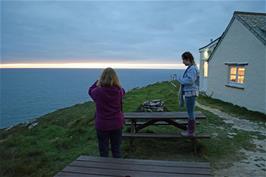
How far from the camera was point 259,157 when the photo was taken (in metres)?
6.40

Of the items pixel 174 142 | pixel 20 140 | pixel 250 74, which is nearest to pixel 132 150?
pixel 174 142

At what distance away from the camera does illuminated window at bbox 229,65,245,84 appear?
1439 centimetres

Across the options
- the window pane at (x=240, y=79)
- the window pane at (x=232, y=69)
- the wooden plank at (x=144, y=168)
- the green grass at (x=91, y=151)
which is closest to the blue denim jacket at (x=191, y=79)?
the green grass at (x=91, y=151)

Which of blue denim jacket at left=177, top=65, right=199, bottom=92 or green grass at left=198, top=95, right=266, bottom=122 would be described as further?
green grass at left=198, top=95, right=266, bottom=122

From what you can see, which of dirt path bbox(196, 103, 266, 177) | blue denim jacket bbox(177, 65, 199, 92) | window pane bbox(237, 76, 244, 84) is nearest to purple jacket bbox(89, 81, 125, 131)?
blue denim jacket bbox(177, 65, 199, 92)

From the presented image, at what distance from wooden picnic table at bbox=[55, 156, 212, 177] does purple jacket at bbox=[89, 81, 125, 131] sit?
3.43ft

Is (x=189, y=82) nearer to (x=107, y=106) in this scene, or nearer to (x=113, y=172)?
(x=107, y=106)

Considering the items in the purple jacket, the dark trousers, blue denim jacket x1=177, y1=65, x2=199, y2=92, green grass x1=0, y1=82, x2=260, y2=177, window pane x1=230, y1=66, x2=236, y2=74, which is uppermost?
window pane x1=230, y1=66, x2=236, y2=74

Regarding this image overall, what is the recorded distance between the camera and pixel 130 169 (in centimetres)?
327

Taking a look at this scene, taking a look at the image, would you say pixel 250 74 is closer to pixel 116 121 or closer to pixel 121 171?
pixel 116 121

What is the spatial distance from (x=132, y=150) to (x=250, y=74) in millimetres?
8859

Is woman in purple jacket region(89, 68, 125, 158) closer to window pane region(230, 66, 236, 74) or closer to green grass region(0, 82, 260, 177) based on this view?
green grass region(0, 82, 260, 177)

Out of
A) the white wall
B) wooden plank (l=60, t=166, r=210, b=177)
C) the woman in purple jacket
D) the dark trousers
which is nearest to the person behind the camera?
wooden plank (l=60, t=166, r=210, b=177)

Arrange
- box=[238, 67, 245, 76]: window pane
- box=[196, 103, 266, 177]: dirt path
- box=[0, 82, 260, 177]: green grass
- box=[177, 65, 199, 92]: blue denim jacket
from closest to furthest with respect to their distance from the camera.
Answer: box=[196, 103, 266, 177]: dirt path
box=[177, 65, 199, 92]: blue denim jacket
box=[0, 82, 260, 177]: green grass
box=[238, 67, 245, 76]: window pane
